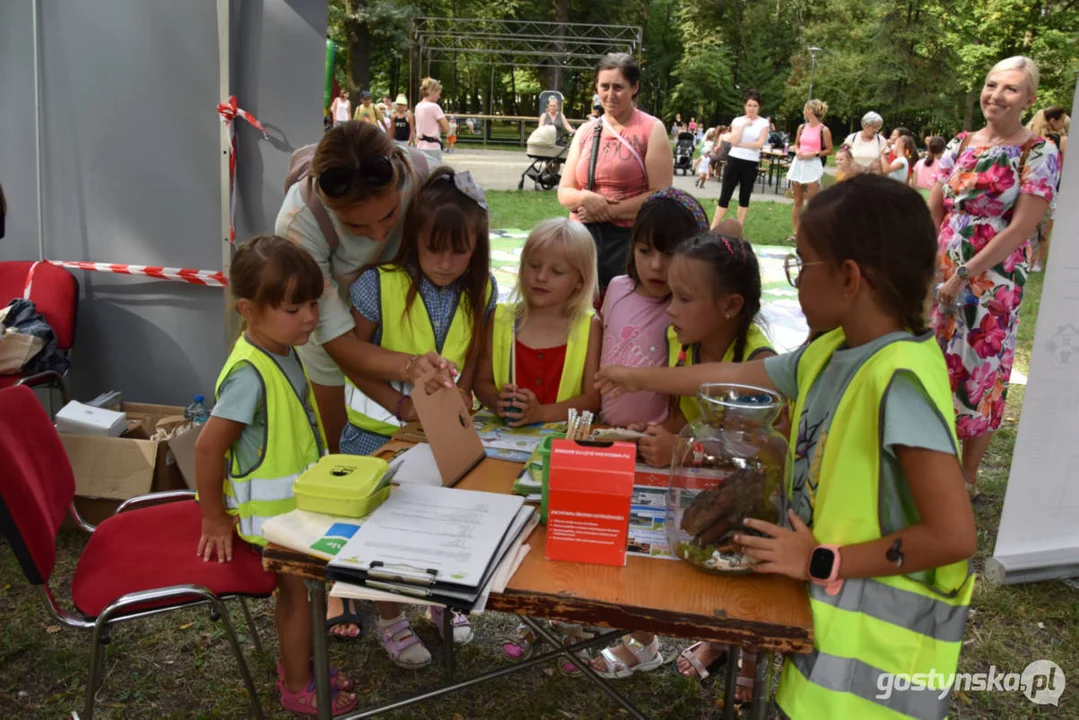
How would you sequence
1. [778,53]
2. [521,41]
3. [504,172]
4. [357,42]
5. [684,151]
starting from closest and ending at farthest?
[504,172]
[684,151]
[521,41]
[357,42]
[778,53]

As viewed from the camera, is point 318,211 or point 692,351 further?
point 318,211

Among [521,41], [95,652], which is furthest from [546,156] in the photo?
[95,652]

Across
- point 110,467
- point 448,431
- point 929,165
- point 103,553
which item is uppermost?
point 929,165

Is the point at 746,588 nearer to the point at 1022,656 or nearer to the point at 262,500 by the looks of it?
the point at 262,500

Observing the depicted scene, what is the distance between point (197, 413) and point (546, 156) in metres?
12.6

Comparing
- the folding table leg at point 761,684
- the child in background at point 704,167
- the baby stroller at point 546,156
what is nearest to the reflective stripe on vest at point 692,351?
the folding table leg at point 761,684

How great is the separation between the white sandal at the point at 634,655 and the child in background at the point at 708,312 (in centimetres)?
87

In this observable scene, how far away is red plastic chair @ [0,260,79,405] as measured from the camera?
12.4 feet

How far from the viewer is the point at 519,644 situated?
2.85 m

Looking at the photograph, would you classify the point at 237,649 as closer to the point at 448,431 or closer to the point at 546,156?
the point at 448,431

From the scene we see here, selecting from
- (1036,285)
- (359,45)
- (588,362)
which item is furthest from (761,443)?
(359,45)

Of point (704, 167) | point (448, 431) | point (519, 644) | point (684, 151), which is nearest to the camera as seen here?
point (448, 431)

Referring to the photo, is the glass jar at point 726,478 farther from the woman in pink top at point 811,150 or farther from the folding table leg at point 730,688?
the woman in pink top at point 811,150

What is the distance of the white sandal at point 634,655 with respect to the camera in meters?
2.65
